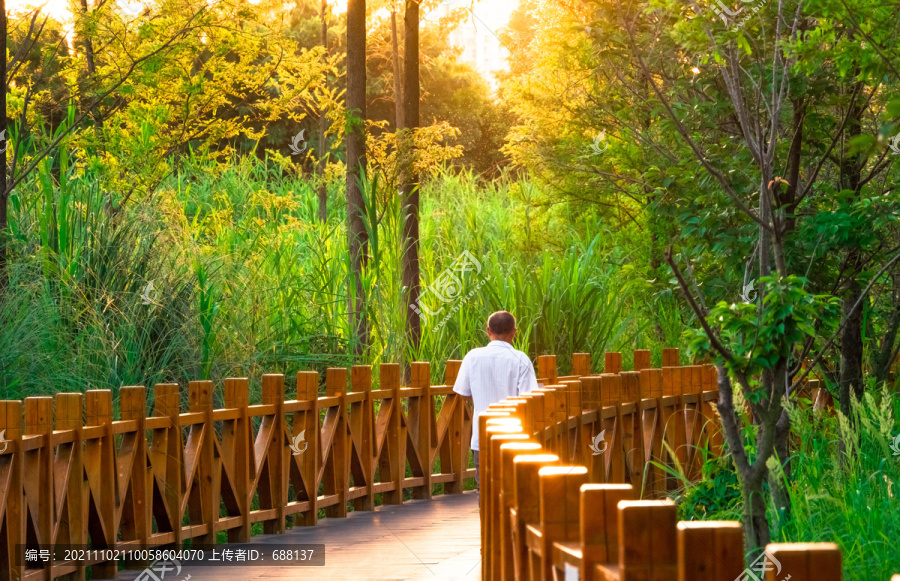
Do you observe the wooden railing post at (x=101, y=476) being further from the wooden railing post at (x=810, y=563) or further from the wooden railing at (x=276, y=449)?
the wooden railing post at (x=810, y=563)

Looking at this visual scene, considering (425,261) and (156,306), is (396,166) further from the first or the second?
(156,306)

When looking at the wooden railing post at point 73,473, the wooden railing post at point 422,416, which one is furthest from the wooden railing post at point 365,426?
the wooden railing post at point 73,473

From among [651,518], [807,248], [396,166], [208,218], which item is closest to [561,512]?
[651,518]

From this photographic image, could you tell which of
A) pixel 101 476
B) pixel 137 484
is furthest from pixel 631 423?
pixel 101 476

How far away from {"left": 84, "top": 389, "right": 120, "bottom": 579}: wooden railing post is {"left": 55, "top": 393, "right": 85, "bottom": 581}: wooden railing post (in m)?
0.10

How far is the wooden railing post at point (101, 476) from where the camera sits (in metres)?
6.72

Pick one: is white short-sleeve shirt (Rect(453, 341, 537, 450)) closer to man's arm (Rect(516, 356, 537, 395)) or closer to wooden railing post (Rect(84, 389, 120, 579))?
man's arm (Rect(516, 356, 537, 395))

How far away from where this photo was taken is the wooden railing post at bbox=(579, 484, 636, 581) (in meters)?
2.68

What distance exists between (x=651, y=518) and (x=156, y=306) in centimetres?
729

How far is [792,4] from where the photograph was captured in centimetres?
700

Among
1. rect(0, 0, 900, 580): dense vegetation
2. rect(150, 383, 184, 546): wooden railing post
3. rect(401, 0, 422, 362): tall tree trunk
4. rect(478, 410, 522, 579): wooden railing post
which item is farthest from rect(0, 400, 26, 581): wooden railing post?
rect(401, 0, 422, 362): tall tree trunk

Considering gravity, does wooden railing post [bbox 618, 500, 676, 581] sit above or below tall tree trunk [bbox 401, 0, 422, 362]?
below

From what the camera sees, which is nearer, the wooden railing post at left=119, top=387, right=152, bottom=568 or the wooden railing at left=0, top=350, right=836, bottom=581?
the wooden railing at left=0, top=350, right=836, bottom=581

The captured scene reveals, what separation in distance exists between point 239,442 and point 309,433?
0.80 metres
